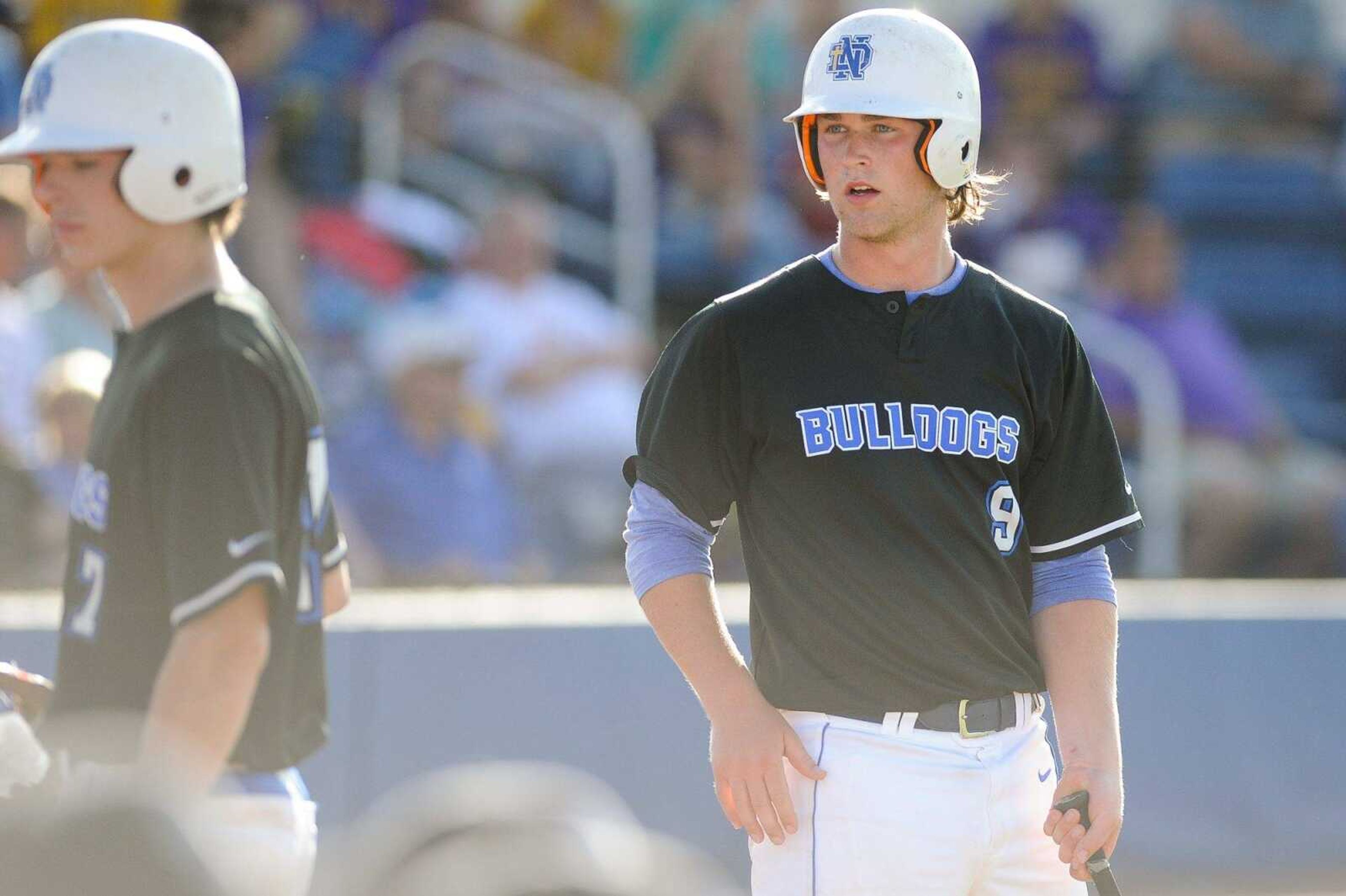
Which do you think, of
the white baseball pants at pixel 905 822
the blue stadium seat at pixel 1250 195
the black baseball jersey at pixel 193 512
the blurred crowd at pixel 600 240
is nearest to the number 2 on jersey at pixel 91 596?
the black baseball jersey at pixel 193 512

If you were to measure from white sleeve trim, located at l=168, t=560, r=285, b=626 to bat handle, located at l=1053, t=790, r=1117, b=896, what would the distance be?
1.35 metres

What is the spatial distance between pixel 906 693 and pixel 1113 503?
1.77ft

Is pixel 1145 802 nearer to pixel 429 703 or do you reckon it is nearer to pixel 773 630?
pixel 429 703

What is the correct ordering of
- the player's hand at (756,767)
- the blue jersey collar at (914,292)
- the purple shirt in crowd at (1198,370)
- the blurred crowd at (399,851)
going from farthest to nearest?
the purple shirt in crowd at (1198,370) → the blue jersey collar at (914,292) → the player's hand at (756,767) → the blurred crowd at (399,851)

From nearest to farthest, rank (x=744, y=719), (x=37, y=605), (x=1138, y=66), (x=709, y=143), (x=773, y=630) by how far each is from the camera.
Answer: (x=744, y=719) → (x=773, y=630) → (x=37, y=605) → (x=709, y=143) → (x=1138, y=66)

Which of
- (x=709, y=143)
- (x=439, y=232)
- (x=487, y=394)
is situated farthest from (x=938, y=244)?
(x=709, y=143)

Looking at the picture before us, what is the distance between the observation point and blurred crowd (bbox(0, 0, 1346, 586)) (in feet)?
26.7

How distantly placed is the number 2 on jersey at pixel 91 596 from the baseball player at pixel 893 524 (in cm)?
87

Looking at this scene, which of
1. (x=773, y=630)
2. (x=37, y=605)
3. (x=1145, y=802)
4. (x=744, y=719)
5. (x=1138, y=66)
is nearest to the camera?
(x=744, y=719)

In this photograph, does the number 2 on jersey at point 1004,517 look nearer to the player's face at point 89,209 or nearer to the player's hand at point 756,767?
the player's hand at point 756,767

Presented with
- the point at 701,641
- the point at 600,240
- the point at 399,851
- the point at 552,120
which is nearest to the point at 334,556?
the point at 701,641

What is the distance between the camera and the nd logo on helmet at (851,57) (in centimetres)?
325

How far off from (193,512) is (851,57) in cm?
134

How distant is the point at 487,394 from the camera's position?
8797mm
